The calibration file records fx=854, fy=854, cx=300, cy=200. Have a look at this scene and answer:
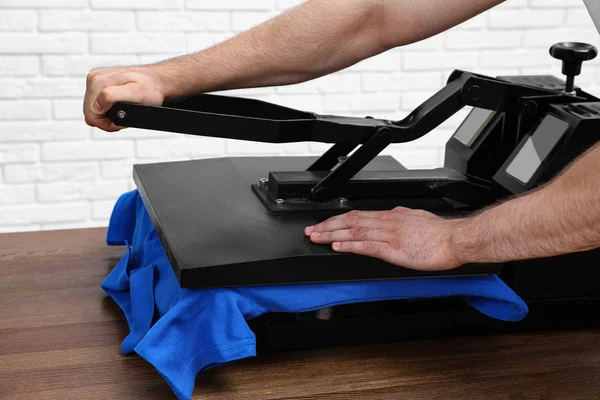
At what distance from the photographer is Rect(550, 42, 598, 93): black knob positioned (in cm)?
123

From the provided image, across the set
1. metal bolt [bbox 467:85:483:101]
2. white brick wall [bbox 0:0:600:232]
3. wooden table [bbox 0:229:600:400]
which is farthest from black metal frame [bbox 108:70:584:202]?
white brick wall [bbox 0:0:600:232]

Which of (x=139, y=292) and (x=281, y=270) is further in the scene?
(x=139, y=292)

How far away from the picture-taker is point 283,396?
95 centimetres

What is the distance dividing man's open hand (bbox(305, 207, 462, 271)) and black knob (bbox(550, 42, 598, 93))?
14.0 inches

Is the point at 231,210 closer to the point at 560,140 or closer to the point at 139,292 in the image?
the point at 139,292

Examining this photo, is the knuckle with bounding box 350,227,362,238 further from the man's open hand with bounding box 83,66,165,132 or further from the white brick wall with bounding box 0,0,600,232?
the white brick wall with bounding box 0,0,600,232

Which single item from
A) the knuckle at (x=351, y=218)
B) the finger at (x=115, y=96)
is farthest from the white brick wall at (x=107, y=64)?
the knuckle at (x=351, y=218)

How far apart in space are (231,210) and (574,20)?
1904mm

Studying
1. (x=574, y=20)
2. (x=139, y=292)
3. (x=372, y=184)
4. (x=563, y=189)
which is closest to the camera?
(x=563, y=189)

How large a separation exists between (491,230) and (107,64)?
5.08ft

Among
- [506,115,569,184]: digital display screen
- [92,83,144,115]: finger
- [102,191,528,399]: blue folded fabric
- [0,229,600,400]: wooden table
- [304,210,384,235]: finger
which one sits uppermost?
[92,83,144,115]: finger

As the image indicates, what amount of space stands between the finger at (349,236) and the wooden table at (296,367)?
0.48 ft

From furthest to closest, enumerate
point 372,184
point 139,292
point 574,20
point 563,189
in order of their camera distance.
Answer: point 574,20, point 372,184, point 139,292, point 563,189

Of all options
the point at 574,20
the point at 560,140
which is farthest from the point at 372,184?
the point at 574,20
